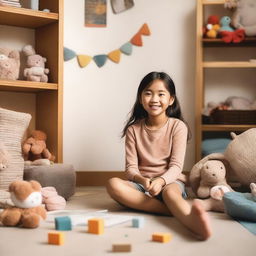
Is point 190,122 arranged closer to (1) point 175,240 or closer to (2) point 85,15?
(2) point 85,15

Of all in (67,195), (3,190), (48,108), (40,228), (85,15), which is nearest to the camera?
(40,228)

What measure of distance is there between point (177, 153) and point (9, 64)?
956mm

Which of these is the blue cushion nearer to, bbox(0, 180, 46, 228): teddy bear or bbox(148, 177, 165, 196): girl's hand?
bbox(148, 177, 165, 196): girl's hand

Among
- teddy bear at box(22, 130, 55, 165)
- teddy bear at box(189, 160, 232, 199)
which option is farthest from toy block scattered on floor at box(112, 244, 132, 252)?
teddy bear at box(22, 130, 55, 165)

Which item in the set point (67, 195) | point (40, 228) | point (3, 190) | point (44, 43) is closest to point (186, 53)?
point (44, 43)

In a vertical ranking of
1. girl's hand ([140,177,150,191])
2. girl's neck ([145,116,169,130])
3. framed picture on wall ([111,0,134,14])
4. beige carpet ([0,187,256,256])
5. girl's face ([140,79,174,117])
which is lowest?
beige carpet ([0,187,256,256])

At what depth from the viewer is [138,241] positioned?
1.33 metres

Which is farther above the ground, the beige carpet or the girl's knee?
the girl's knee

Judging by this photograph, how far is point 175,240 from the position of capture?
1.35 m

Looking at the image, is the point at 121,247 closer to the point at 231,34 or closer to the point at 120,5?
the point at 231,34

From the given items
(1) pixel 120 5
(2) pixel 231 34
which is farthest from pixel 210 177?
(1) pixel 120 5

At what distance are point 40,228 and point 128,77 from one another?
1433 millimetres

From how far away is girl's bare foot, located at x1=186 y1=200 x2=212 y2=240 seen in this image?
129 centimetres

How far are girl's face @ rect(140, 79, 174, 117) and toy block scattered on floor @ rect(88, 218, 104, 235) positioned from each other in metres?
0.71
